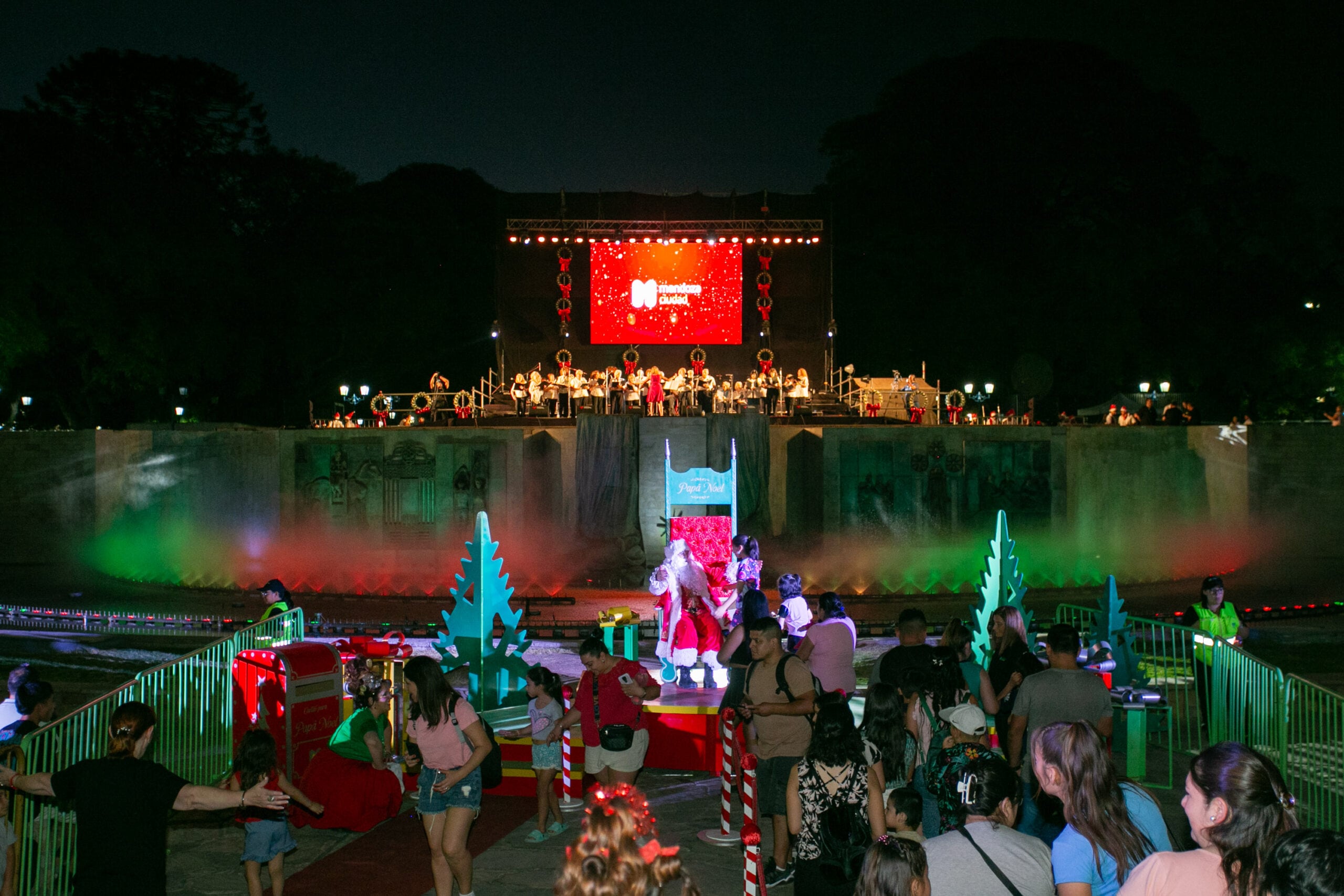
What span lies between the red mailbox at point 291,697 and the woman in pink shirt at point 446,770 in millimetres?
2516

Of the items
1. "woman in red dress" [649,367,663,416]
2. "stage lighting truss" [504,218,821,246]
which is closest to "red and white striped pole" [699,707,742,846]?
"woman in red dress" [649,367,663,416]

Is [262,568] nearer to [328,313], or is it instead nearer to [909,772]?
[328,313]

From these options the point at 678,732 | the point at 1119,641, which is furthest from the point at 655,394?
the point at 678,732

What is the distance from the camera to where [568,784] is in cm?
809

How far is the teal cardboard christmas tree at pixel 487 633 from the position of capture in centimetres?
928

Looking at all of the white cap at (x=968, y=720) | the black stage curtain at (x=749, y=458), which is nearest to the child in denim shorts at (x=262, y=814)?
the white cap at (x=968, y=720)

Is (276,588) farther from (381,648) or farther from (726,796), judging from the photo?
(726,796)

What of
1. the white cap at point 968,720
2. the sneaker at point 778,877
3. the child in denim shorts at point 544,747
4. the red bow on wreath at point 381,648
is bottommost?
the sneaker at point 778,877

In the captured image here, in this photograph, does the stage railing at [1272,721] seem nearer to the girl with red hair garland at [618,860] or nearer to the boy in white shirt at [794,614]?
the boy in white shirt at [794,614]

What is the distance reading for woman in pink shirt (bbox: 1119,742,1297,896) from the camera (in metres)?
3.17

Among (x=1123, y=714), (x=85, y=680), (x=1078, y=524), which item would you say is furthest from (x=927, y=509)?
(x=85, y=680)

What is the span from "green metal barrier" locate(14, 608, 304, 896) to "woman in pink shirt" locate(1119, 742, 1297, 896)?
421 centimetres

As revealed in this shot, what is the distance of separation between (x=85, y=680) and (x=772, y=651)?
10168 millimetres

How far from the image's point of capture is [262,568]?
22297 mm
